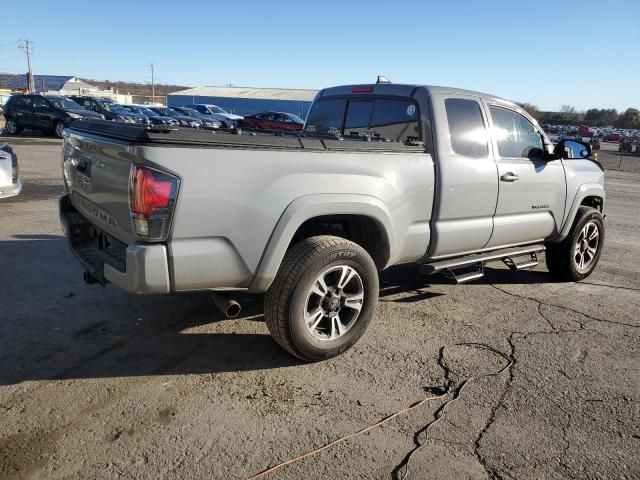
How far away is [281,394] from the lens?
3336 mm

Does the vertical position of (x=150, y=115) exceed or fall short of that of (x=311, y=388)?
it falls short

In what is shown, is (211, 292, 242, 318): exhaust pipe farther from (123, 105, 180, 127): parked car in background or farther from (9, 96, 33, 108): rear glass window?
(9, 96, 33, 108): rear glass window

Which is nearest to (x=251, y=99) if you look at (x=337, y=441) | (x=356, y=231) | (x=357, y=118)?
(x=357, y=118)

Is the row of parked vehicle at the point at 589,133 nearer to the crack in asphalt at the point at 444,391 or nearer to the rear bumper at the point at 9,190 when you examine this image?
the rear bumper at the point at 9,190

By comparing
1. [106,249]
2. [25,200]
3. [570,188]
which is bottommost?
[25,200]

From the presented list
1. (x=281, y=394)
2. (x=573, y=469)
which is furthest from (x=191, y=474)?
(x=573, y=469)

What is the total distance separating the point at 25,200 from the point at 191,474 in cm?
796

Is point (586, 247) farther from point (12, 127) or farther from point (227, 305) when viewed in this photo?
point (12, 127)

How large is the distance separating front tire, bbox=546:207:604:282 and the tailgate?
4670mm

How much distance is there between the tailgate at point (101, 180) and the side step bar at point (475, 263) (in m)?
2.46

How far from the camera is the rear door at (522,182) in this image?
491 centimetres

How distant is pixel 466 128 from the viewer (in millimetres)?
4605

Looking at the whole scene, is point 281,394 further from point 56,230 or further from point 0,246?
point 56,230

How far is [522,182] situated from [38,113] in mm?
21871
